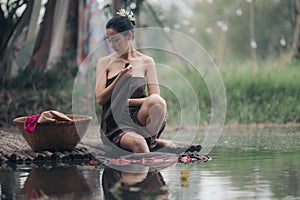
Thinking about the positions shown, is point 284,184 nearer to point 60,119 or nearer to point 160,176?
point 160,176

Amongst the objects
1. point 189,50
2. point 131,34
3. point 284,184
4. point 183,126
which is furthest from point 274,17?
point 284,184

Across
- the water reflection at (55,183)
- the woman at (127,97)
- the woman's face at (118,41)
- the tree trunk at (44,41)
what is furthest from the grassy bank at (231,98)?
the water reflection at (55,183)

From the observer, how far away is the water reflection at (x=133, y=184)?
18.6ft

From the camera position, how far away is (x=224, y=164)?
7.75m

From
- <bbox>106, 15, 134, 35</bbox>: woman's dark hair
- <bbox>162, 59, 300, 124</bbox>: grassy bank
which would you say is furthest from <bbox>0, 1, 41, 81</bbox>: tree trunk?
<bbox>106, 15, 134, 35</bbox>: woman's dark hair

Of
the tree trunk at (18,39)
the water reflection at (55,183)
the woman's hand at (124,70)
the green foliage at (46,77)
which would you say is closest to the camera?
the water reflection at (55,183)

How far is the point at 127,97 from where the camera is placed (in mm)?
8344

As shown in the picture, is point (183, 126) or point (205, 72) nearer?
point (183, 126)

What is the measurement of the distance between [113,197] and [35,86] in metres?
9.36

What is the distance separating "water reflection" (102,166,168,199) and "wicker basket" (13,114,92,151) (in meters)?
1.10

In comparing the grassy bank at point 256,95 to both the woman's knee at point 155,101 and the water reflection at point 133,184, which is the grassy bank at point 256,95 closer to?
the woman's knee at point 155,101

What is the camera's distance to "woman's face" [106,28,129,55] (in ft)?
27.3

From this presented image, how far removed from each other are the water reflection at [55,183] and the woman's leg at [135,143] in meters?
0.65

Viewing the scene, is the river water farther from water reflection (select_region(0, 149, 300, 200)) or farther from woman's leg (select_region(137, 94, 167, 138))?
woman's leg (select_region(137, 94, 167, 138))
